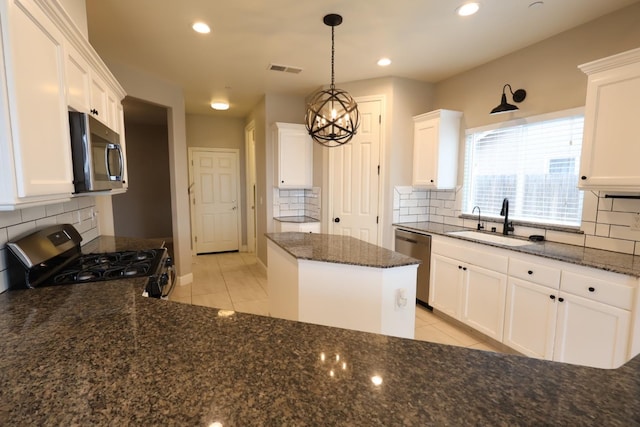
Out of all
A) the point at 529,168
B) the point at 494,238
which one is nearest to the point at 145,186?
the point at 494,238

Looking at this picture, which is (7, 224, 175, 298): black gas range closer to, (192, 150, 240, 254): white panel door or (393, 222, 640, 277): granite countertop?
(393, 222, 640, 277): granite countertop

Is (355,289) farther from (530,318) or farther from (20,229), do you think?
(20,229)

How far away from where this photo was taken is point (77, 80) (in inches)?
65.4

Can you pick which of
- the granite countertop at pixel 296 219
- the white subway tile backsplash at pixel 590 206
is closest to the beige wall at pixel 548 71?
the white subway tile backsplash at pixel 590 206

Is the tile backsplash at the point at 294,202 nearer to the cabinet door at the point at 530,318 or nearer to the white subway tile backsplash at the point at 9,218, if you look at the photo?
the cabinet door at the point at 530,318

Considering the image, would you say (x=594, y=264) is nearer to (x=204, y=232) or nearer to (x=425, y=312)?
(x=425, y=312)

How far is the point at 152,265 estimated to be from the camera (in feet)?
6.05

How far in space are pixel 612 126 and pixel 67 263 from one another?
11.7 ft

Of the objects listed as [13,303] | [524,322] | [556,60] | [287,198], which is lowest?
[524,322]

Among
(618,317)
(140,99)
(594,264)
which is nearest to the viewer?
(618,317)

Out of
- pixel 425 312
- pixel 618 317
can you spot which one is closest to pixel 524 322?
pixel 618 317

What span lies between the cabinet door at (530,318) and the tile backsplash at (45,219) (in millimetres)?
3189

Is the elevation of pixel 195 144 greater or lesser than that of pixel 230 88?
lesser

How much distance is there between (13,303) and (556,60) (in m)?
4.03
